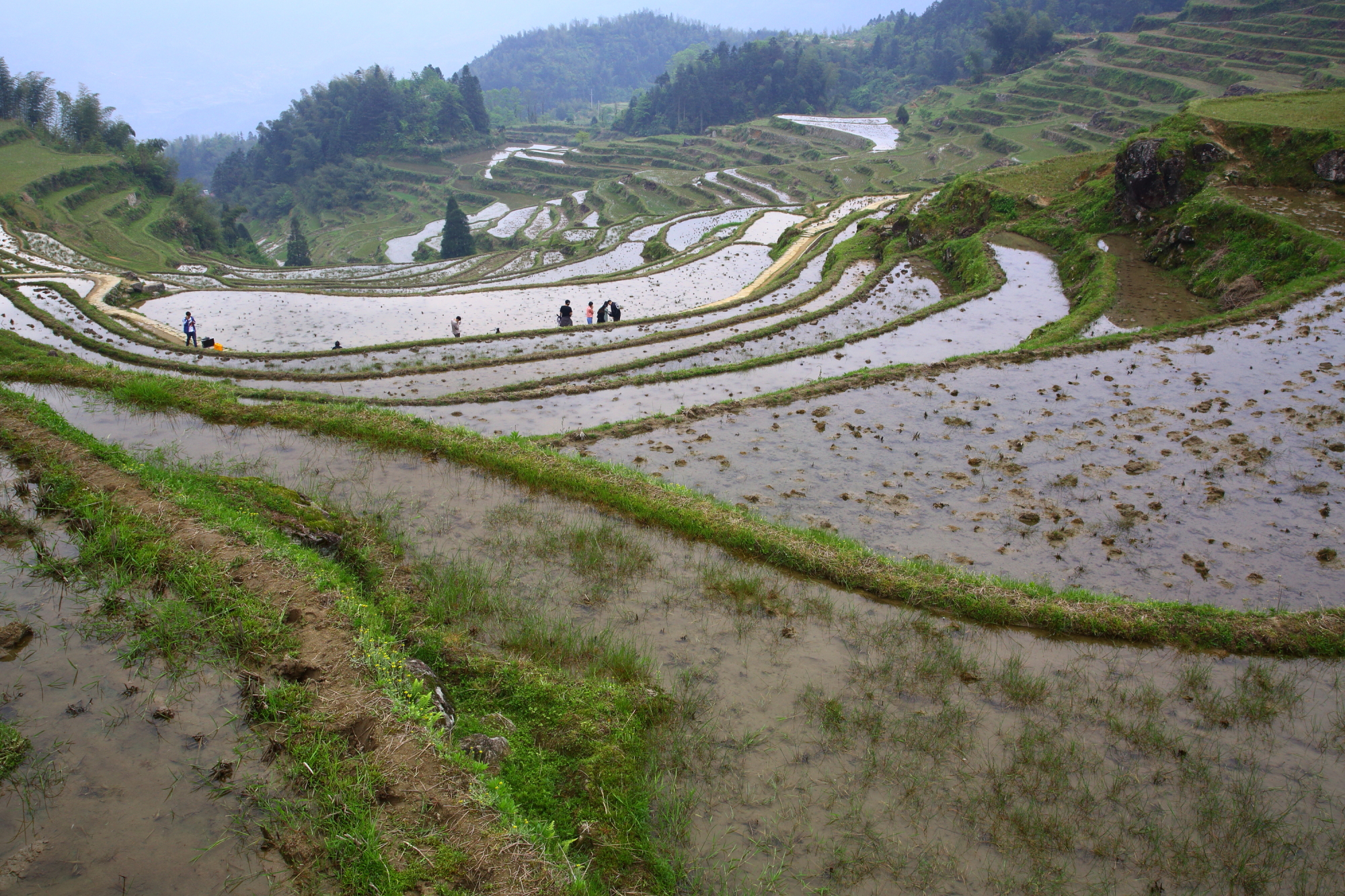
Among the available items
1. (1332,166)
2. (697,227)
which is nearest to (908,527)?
(1332,166)

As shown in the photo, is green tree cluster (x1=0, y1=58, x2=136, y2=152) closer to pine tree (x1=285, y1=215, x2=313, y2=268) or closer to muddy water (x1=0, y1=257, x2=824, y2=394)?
pine tree (x1=285, y1=215, x2=313, y2=268)

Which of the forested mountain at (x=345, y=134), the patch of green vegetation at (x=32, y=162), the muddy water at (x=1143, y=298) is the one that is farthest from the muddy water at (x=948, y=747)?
the forested mountain at (x=345, y=134)

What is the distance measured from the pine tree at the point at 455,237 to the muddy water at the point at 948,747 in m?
53.0

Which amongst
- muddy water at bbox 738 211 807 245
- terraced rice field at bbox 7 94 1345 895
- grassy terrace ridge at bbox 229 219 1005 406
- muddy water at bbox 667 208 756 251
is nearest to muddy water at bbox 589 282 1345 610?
terraced rice field at bbox 7 94 1345 895

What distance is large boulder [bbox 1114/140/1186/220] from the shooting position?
786 inches

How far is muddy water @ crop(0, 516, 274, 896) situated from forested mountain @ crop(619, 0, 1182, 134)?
381 feet

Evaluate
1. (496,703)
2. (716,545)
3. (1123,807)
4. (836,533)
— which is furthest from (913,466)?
(496,703)

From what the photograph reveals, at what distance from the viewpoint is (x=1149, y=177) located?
2020cm

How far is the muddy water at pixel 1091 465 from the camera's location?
7.37 meters

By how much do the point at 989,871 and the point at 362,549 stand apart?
629cm

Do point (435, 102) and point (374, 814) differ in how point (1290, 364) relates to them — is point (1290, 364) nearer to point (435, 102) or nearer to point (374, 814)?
point (374, 814)

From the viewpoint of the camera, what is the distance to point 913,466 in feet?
31.3

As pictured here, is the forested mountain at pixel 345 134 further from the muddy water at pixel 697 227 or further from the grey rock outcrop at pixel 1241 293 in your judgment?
the grey rock outcrop at pixel 1241 293

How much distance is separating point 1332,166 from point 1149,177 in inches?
163
